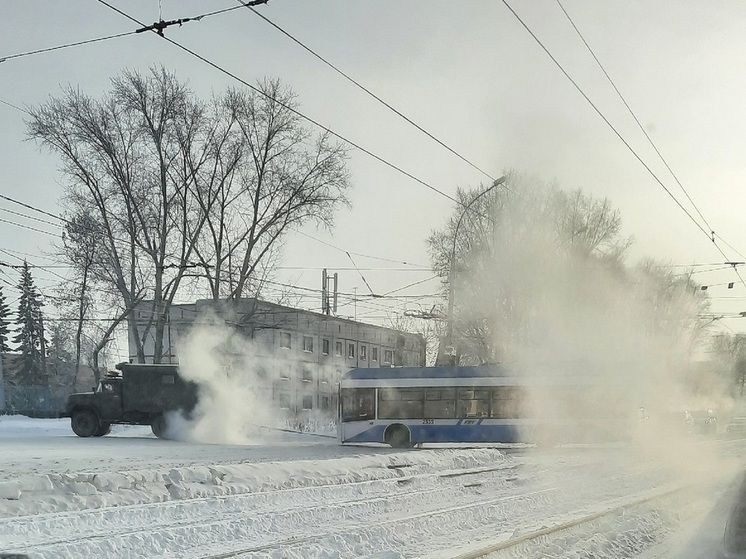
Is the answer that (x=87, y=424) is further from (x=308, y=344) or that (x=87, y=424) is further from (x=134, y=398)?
(x=308, y=344)

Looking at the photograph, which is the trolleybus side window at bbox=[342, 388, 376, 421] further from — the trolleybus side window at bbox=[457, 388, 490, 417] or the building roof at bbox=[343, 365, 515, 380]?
the trolleybus side window at bbox=[457, 388, 490, 417]

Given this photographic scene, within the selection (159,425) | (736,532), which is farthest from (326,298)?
(736,532)

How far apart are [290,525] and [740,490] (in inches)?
226

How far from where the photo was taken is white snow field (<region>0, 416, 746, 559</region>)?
29.2 feet

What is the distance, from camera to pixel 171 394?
1257 inches

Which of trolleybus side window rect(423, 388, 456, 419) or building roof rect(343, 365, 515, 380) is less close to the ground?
building roof rect(343, 365, 515, 380)

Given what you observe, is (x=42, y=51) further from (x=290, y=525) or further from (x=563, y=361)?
(x=563, y=361)

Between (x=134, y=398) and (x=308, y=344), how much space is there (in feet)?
109

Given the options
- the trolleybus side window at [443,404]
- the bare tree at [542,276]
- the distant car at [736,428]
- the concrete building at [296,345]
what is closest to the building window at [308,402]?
the concrete building at [296,345]

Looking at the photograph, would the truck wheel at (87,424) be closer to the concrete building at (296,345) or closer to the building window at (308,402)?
the concrete building at (296,345)

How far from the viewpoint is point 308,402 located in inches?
2276

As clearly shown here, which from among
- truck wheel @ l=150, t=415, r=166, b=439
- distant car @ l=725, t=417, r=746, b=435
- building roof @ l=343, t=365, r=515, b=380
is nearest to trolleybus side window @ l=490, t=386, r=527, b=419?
building roof @ l=343, t=365, r=515, b=380

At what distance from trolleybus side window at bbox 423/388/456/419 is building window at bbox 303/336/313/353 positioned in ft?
120

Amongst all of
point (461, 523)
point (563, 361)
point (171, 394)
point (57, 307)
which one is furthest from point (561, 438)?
point (57, 307)
